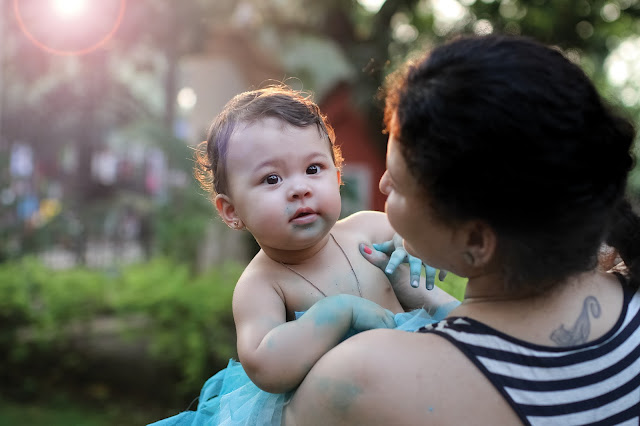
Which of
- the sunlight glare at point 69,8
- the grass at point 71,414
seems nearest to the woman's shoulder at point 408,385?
the grass at point 71,414

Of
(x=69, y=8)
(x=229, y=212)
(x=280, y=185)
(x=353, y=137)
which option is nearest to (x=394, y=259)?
(x=280, y=185)

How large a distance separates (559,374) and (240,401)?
2.91 ft

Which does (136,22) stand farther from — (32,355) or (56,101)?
(32,355)

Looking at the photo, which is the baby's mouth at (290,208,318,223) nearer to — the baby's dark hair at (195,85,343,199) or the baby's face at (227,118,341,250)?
the baby's face at (227,118,341,250)

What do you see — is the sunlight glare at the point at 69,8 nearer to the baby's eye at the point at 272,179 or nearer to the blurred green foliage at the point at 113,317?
the blurred green foliage at the point at 113,317

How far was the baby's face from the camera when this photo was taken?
176 cm

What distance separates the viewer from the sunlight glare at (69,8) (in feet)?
24.8

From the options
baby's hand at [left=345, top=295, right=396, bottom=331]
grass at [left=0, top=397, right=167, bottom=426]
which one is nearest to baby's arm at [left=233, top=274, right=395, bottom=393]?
baby's hand at [left=345, top=295, right=396, bottom=331]

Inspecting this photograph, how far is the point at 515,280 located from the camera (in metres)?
1.31

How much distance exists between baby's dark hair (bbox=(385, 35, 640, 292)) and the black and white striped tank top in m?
0.14

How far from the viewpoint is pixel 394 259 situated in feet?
6.11

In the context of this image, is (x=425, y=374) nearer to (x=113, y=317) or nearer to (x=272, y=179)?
(x=272, y=179)

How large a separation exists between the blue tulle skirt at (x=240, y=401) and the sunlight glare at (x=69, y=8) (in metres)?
6.82

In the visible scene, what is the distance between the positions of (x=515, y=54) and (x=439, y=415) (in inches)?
29.2
